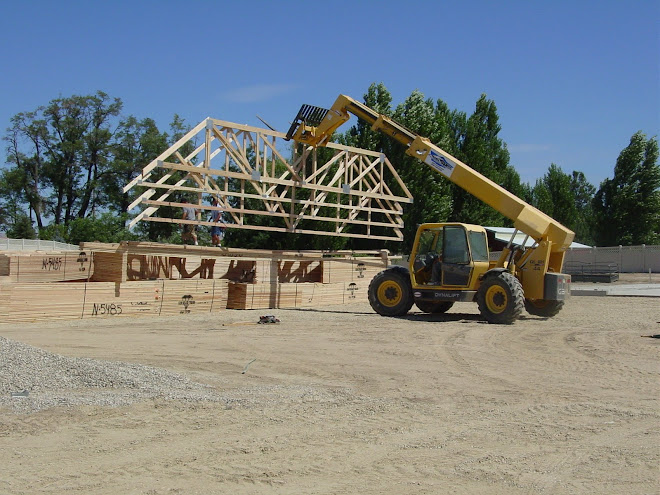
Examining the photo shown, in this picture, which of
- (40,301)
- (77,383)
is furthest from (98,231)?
(77,383)

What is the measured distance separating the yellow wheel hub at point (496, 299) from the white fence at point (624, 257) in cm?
2986

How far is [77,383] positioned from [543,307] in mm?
12606

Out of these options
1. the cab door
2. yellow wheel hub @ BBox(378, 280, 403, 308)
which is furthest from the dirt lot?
yellow wheel hub @ BBox(378, 280, 403, 308)

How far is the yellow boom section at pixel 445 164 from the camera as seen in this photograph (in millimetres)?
16609

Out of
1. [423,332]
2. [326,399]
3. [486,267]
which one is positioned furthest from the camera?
[486,267]

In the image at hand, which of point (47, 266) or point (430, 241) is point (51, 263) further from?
point (430, 241)

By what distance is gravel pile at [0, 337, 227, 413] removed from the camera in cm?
722

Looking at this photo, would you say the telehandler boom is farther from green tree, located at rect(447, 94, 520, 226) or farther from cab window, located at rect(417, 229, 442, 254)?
green tree, located at rect(447, 94, 520, 226)

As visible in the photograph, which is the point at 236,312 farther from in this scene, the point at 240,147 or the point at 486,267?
the point at 486,267

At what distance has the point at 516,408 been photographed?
25.0 feet

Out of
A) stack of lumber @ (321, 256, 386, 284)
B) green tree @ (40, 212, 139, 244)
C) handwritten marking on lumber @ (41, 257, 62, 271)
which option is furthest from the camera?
green tree @ (40, 212, 139, 244)

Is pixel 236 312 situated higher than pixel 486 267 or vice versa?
pixel 486 267

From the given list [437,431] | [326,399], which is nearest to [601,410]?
[437,431]

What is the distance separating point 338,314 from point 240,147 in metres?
5.45
